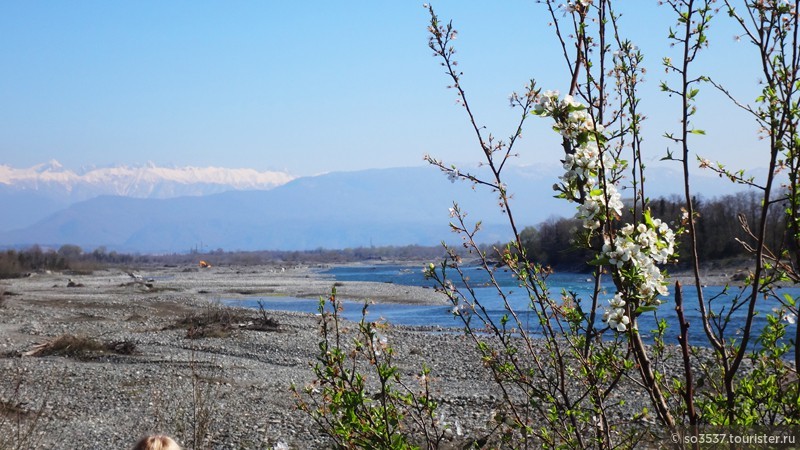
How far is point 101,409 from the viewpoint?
42.1 ft

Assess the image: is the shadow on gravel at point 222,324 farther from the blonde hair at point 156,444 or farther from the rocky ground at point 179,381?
the blonde hair at point 156,444

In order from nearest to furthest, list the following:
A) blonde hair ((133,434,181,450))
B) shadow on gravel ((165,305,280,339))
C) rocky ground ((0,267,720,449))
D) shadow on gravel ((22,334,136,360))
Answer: blonde hair ((133,434,181,450)), rocky ground ((0,267,720,449)), shadow on gravel ((22,334,136,360)), shadow on gravel ((165,305,280,339))

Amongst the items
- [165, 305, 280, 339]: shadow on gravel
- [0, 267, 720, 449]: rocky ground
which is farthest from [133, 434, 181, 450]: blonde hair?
[165, 305, 280, 339]: shadow on gravel

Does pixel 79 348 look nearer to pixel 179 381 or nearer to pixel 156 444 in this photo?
pixel 179 381

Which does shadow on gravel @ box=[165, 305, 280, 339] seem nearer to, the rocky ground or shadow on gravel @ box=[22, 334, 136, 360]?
the rocky ground

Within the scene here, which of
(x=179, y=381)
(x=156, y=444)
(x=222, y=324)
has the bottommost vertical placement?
(x=179, y=381)

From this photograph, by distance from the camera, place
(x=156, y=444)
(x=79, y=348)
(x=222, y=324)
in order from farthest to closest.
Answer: (x=222, y=324) → (x=79, y=348) → (x=156, y=444)

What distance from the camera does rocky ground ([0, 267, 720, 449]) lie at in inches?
424

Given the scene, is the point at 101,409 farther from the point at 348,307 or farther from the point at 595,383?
the point at 348,307

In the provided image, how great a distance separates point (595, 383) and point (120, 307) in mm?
35271

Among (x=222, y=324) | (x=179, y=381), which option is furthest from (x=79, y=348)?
(x=222, y=324)

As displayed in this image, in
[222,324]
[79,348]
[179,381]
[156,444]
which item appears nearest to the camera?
[156,444]

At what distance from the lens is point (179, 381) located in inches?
591

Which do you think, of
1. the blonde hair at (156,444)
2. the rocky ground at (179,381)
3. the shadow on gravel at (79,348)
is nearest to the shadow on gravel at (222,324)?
the rocky ground at (179,381)
